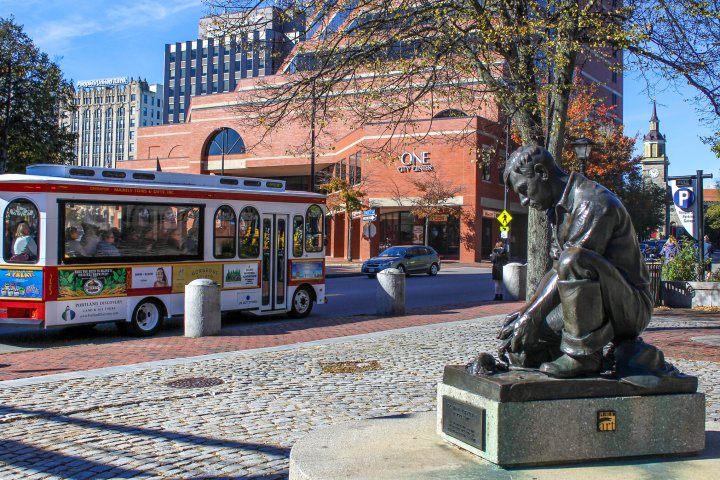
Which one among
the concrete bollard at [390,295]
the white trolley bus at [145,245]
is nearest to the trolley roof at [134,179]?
the white trolley bus at [145,245]

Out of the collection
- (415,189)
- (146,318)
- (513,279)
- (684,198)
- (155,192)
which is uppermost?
(415,189)

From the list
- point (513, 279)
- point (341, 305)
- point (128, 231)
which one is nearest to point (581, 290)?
point (128, 231)

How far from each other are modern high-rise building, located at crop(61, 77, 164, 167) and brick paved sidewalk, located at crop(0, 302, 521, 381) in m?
172

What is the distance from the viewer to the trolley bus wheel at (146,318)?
13.6 meters

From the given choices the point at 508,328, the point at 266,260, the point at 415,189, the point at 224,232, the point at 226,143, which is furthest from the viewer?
the point at 226,143

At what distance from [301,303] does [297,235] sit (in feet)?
5.28

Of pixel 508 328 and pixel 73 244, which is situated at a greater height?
pixel 73 244

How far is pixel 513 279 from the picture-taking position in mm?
20750

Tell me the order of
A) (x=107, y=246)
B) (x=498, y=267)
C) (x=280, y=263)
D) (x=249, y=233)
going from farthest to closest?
(x=498, y=267)
(x=280, y=263)
(x=249, y=233)
(x=107, y=246)

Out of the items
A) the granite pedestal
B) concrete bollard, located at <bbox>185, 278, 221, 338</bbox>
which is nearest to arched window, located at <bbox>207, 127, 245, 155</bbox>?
concrete bollard, located at <bbox>185, 278, 221, 338</bbox>

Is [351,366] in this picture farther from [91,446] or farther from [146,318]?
[146,318]

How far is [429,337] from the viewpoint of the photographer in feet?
40.3

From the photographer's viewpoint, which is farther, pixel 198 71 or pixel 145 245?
pixel 198 71

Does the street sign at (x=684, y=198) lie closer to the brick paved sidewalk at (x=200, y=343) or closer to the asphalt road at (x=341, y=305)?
the brick paved sidewalk at (x=200, y=343)
